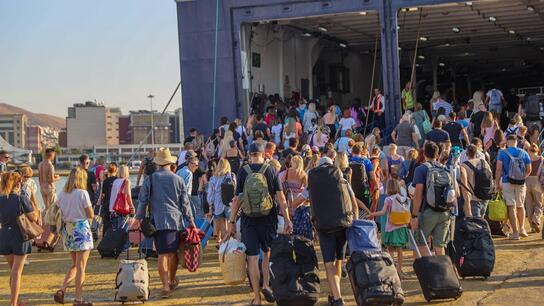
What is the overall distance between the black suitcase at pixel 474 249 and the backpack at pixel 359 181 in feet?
7.76

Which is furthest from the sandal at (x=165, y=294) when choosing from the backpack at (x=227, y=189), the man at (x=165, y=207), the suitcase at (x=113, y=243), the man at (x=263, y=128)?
the man at (x=263, y=128)

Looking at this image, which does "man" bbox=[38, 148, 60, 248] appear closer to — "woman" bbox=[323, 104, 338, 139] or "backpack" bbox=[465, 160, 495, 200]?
"backpack" bbox=[465, 160, 495, 200]

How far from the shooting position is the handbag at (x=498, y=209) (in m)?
13.6

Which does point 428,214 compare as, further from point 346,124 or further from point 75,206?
point 346,124

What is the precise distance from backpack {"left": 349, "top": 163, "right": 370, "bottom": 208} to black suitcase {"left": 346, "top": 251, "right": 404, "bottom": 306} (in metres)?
3.82

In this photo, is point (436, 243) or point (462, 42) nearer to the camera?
point (436, 243)

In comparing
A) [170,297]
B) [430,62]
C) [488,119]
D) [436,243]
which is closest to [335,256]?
[436,243]

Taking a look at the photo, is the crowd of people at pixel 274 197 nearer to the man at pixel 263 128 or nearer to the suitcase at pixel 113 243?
the suitcase at pixel 113 243

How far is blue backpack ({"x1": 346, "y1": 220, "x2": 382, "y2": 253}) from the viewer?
340 inches

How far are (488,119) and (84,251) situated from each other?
31.3 ft

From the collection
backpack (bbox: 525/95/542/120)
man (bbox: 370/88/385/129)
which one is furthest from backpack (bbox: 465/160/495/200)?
backpack (bbox: 525/95/542/120)

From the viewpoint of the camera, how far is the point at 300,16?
22.4 metres

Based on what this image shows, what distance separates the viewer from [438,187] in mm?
9547

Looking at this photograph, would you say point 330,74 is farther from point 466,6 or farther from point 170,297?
point 170,297
